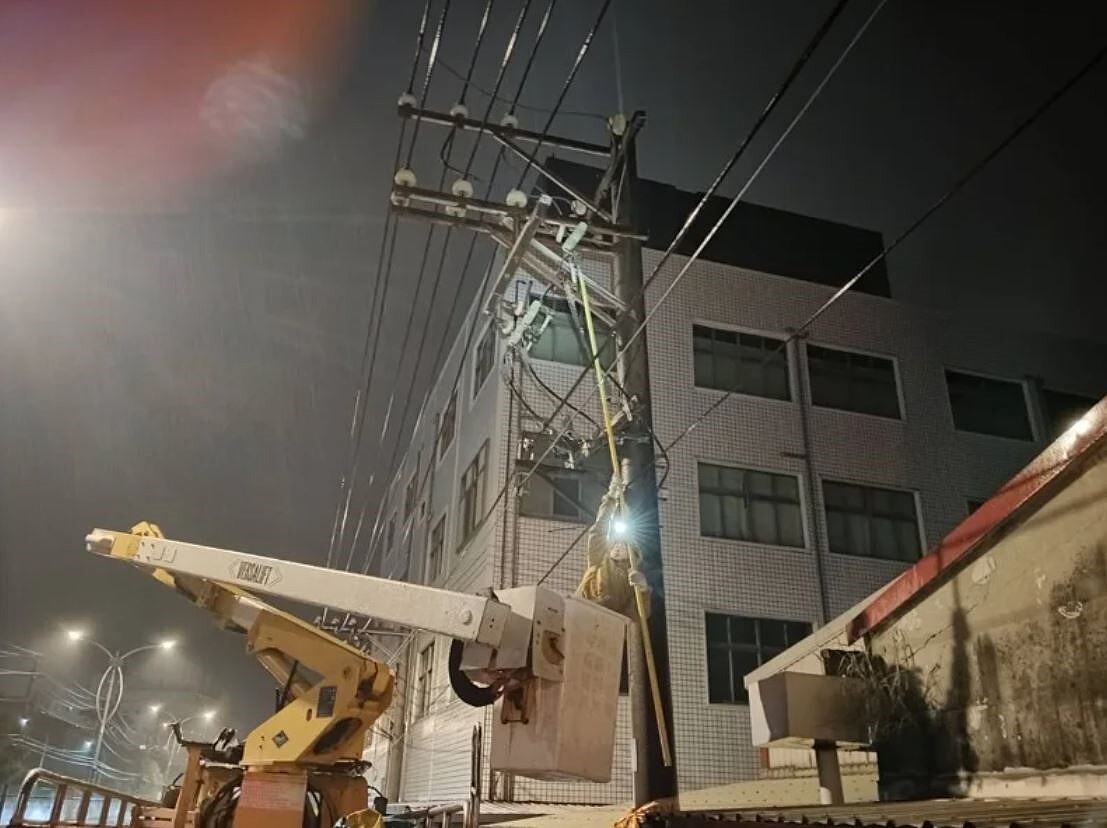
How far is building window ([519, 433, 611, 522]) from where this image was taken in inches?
642

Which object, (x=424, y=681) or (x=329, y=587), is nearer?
(x=329, y=587)

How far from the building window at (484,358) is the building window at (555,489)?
3638mm

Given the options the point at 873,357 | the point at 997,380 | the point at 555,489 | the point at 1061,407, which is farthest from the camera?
the point at 1061,407

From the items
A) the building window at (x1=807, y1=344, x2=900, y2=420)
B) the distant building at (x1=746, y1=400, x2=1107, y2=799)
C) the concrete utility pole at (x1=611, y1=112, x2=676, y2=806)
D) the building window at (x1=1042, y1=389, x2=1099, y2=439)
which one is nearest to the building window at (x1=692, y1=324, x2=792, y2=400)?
the building window at (x1=807, y1=344, x2=900, y2=420)

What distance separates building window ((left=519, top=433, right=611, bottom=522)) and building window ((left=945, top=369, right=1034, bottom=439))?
1043 cm

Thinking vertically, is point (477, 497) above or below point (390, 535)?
below

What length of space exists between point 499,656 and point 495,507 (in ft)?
38.6

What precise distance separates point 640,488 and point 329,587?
3.44 meters

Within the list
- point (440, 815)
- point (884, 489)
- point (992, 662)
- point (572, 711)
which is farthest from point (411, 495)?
point (572, 711)

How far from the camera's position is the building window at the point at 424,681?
830 inches

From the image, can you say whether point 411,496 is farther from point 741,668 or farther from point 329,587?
point 329,587

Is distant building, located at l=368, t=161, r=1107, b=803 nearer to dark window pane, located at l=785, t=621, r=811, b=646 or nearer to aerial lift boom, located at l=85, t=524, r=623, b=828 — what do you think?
dark window pane, located at l=785, t=621, r=811, b=646

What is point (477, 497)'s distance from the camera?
1872 centimetres

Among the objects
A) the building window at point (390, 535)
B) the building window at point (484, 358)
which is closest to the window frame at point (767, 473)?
the building window at point (484, 358)
